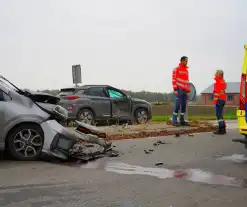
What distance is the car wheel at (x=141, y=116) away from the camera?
15.7 metres

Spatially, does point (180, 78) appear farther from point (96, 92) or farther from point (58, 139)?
point (58, 139)

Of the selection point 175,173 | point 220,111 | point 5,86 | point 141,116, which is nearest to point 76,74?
point 141,116

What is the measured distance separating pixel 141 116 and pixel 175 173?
32.1 ft

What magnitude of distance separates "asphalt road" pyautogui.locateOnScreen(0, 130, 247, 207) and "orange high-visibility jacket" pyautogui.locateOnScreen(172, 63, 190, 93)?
12.4ft

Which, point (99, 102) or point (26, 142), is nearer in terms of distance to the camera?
point (26, 142)

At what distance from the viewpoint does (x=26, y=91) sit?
7578 millimetres

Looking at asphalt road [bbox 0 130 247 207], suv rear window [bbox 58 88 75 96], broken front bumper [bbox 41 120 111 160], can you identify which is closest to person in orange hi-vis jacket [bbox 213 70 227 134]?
asphalt road [bbox 0 130 247 207]

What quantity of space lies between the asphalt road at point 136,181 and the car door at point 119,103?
697 cm

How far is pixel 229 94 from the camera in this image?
7975 cm

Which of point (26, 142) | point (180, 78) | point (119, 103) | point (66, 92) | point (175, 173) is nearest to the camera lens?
point (175, 173)

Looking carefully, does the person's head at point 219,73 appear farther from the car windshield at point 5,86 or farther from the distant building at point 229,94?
the distant building at point 229,94

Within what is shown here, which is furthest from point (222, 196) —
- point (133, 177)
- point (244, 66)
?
point (244, 66)

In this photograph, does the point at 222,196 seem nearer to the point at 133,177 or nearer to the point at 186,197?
the point at 186,197

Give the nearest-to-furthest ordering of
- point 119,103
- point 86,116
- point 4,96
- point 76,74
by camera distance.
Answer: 1. point 4,96
2. point 86,116
3. point 119,103
4. point 76,74
